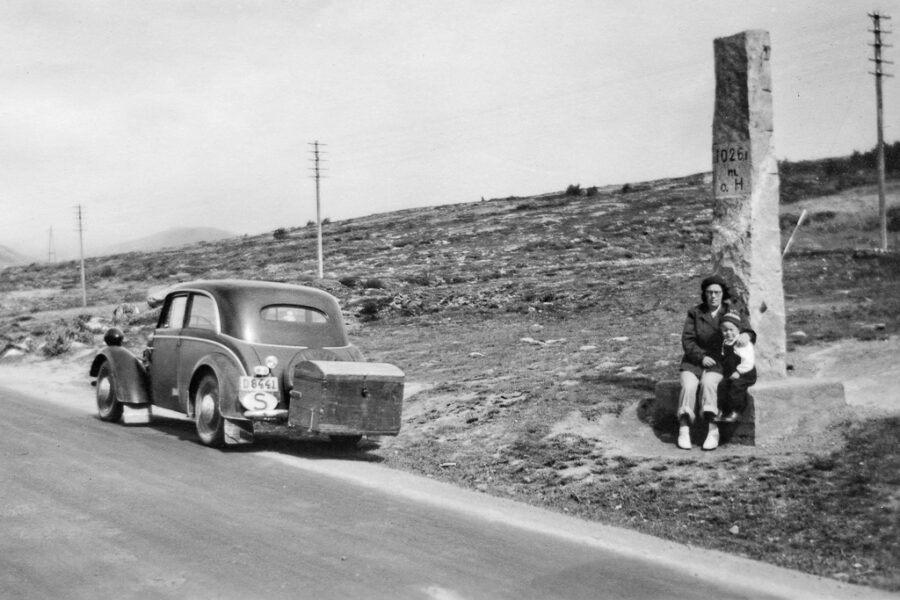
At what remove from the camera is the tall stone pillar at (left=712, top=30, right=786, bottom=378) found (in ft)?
30.0

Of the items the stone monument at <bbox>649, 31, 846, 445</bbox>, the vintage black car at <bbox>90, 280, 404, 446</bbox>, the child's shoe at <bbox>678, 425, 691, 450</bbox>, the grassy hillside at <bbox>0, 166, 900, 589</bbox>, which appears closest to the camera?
the grassy hillside at <bbox>0, 166, 900, 589</bbox>

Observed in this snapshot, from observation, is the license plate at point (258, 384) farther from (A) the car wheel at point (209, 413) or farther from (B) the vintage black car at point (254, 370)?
(A) the car wheel at point (209, 413)

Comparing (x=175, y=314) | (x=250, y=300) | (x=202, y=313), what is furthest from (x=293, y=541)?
(x=175, y=314)

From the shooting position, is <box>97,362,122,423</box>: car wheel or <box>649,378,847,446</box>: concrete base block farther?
<box>97,362,122,423</box>: car wheel

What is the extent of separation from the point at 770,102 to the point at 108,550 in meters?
7.59

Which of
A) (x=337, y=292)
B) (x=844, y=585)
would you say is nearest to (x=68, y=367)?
(x=337, y=292)

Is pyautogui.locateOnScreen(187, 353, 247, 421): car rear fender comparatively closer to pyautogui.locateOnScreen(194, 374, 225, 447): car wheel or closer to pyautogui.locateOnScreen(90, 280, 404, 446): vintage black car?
pyautogui.locateOnScreen(90, 280, 404, 446): vintage black car

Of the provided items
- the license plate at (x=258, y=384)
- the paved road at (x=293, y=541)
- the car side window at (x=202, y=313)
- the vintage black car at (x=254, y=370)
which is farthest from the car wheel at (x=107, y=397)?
the license plate at (x=258, y=384)

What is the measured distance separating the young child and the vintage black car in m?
3.43

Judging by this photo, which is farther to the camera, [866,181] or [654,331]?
[866,181]

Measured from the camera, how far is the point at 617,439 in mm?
9125

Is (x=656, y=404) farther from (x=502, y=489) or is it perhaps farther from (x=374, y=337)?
(x=374, y=337)

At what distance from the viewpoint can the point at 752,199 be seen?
914cm

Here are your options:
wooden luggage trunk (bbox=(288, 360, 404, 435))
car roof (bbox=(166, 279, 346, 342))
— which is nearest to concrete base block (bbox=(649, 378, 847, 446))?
wooden luggage trunk (bbox=(288, 360, 404, 435))
